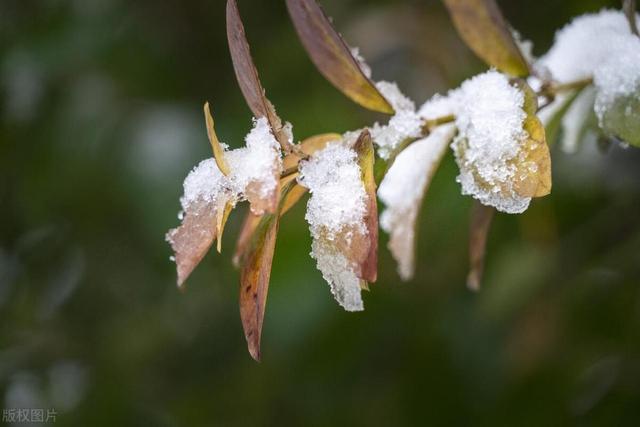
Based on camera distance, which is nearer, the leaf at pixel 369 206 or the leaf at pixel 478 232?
the leaf at pixel 369 206

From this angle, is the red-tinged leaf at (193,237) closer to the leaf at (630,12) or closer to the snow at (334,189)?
the snow at (334,189)

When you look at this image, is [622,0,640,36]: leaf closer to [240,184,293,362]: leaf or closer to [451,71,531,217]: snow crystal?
[451,71,531,217]: snow crystal

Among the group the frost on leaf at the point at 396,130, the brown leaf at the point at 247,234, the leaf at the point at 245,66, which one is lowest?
the brown leaf at the point at 247,234

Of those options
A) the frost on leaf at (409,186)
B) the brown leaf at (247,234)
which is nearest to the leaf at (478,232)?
the frost on leaf at (409,186)

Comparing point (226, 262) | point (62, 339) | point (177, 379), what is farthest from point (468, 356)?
point (62, 339)

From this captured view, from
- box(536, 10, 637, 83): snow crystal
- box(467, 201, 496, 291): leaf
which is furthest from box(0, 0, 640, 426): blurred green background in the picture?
box(467, 201, 496, 291): leaf

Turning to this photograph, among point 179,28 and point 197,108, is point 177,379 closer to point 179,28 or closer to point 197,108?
point 197,108
